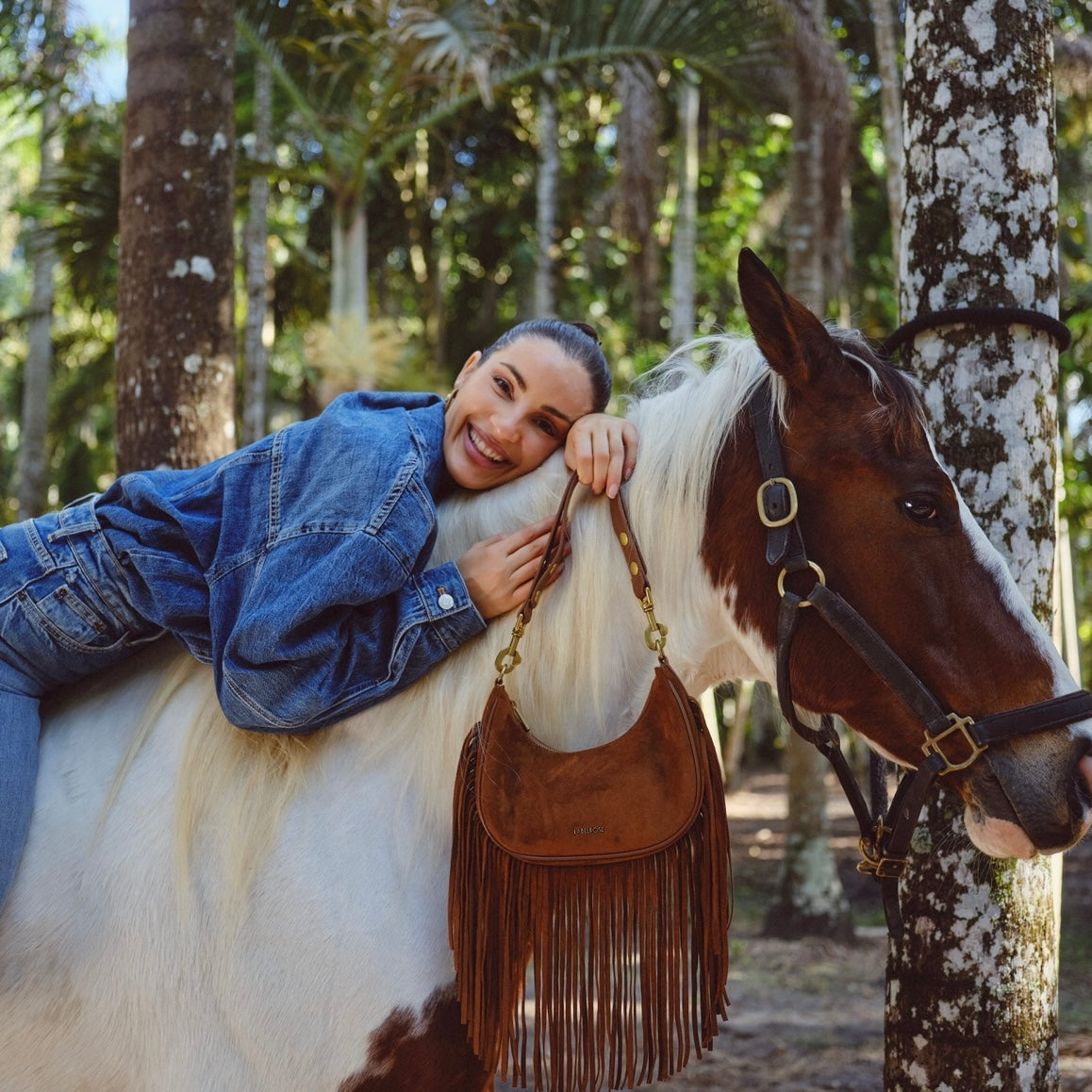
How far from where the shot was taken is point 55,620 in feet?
6.35

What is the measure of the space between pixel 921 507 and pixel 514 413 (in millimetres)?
826

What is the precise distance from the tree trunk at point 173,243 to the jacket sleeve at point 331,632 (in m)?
1.94

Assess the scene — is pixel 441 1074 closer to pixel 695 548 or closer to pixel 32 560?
pixel 695 548

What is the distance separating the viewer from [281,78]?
890 cm

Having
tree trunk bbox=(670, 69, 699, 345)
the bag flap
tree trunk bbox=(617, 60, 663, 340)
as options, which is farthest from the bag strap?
tree trunk bbox=(617, 60, 663, 340)

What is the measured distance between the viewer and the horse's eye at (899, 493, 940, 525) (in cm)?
177

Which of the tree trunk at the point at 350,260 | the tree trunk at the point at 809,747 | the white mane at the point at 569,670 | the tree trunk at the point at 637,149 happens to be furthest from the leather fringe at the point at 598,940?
the tree trunk at the point at 637,149

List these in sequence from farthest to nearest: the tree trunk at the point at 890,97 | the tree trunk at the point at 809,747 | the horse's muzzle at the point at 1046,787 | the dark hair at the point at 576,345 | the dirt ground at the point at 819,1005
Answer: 1. the tree trunk at the point at 809,747
2. the tree trunk at the point at 890,97
3. the dirt ground at the point at 819,1005
4. the dark hair at the point at 576,345
5. the horse's muzzle at the point at 1046,787

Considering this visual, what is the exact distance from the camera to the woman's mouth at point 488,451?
6.93 feet

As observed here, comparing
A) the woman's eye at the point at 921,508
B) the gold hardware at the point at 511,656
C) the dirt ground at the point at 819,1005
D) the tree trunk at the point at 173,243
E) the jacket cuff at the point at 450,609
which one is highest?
the tree trunk at the point at 173,243

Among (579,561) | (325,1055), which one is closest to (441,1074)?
(325,1055)

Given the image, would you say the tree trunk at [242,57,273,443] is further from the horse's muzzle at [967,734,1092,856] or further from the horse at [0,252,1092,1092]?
the horse's muzzle at [967,734,1092,856]

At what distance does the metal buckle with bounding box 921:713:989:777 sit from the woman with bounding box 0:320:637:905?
717 mm

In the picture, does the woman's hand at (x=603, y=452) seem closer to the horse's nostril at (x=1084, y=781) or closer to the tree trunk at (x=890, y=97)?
the horse's nostril at (x=1084, y=781)
